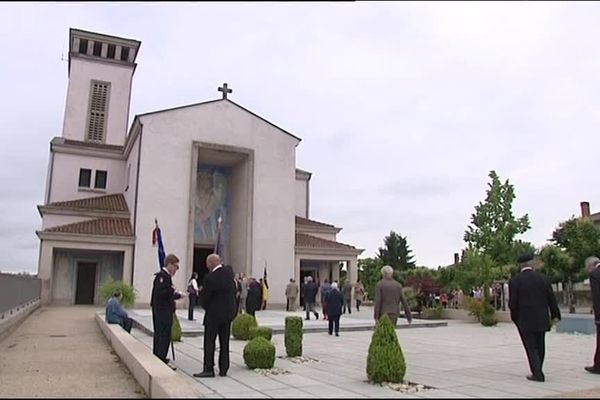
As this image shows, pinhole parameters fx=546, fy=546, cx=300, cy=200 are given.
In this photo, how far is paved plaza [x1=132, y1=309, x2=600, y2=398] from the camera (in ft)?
23.2

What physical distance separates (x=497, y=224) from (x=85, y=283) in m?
23.5

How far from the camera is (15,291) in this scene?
18.2m

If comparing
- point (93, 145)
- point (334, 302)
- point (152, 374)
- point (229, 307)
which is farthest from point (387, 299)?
point (93, 145)

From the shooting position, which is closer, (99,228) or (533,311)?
(533,311)

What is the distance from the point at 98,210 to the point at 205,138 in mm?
7691

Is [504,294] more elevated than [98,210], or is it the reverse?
[98,210]

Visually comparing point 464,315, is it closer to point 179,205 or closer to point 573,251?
point 573,251

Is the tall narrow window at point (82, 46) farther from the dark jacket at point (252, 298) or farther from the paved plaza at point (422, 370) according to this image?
the paved plaza at point (422, 370)

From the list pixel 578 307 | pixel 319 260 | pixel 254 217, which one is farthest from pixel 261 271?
pixel 578 307

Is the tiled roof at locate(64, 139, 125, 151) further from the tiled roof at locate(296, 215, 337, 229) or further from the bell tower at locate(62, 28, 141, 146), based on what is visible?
the tiled roof at locate(296, 215, 337, 229)

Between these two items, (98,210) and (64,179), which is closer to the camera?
(98,210)

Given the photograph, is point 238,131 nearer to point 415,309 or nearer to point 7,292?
point 415,309

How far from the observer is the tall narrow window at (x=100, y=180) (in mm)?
38000

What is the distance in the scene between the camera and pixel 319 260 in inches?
1414
